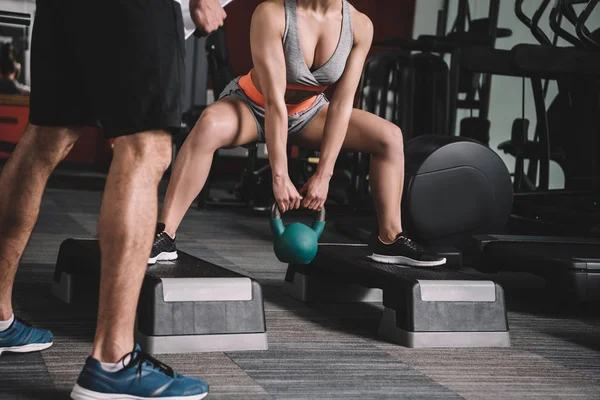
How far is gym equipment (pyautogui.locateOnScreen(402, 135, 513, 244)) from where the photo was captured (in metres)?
3.24

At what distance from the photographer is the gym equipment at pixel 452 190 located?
3.24 m

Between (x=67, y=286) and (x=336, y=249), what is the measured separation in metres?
0.82

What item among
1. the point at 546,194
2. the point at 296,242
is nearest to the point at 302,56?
the point at 296,242

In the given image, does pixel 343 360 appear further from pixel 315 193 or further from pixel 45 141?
pixel 45 141

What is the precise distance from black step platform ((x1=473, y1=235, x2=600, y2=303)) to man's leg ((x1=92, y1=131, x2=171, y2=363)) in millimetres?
1555

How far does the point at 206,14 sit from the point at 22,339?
0.81m

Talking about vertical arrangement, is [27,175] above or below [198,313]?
above

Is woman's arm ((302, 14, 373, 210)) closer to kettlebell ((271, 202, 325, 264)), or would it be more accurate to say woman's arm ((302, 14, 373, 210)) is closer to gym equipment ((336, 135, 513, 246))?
kettlebell ((271, 202, 325, 264))

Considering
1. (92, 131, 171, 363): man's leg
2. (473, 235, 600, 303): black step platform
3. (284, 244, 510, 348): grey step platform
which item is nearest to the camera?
(92, 131, 171, 363): man's leg

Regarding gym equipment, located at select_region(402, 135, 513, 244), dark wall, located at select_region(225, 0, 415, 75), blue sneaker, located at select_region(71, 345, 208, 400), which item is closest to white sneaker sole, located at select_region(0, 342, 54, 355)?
blue sneaker, located at select_region(71, 345, 208, 400)

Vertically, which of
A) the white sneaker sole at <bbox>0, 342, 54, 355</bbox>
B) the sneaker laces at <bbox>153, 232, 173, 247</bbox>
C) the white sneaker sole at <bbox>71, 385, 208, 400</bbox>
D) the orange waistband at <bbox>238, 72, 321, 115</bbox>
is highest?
the orange waistband at <bbox>238, 72, 321, 115</bbox>

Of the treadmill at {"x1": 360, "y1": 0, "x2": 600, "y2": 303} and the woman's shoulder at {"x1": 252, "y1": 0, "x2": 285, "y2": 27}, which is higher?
the woman's shoulder at {"x1": 252, "y1": 0, "x2": 285, "y2": 27}

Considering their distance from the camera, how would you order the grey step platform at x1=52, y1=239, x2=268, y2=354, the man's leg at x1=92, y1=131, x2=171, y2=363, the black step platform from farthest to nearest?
the black step platform, the grey step platform at x1=52, y1=239, x2=268, y2=354, the man's leg at x1=92, y1=131, x2=171, y2=363

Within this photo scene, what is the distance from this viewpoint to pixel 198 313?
195cm
